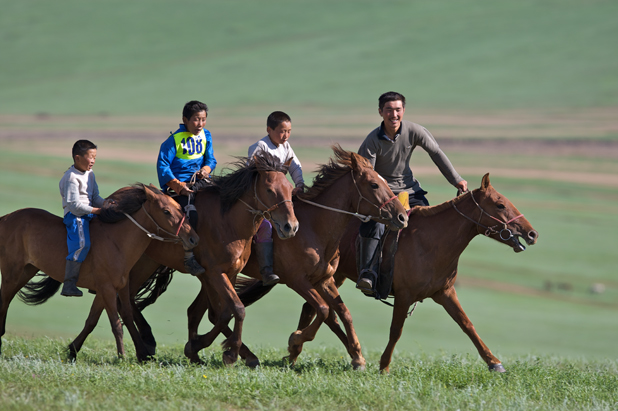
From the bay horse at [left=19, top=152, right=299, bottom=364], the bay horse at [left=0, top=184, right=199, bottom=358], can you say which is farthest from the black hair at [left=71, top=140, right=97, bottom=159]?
the bay horse at [left=19, top=152, right=299, bottom=364]

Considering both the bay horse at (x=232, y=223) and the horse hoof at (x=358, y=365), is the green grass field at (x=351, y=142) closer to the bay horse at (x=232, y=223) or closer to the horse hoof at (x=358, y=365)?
the horse hoof at (x=358, y=365)

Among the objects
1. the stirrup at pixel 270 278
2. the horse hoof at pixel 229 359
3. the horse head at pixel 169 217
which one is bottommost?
the horse hoof at pixel 229 359

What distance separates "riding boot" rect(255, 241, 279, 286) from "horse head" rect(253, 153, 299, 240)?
0.54m

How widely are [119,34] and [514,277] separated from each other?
282 ft

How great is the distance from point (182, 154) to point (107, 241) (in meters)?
1.32

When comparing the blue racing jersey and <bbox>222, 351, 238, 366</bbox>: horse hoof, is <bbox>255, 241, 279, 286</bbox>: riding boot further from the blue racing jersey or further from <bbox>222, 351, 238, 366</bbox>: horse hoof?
the blue racing jersey

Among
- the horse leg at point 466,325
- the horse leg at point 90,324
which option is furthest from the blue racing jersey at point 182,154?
the horse leg at point 466,325

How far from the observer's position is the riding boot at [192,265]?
7852 millimetres

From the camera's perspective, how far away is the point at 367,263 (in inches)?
321

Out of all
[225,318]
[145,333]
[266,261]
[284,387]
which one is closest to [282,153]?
[266,261]

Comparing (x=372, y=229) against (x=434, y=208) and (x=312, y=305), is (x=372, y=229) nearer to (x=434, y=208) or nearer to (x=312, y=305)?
(x=434, y=208)

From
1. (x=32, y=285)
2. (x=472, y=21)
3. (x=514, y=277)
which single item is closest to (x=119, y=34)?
(x=472, y=21)

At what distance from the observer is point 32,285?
29.5 ft

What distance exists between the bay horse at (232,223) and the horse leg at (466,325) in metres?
2.22
